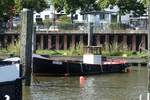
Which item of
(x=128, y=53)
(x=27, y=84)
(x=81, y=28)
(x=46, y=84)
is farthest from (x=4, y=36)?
(x=27, y=84)

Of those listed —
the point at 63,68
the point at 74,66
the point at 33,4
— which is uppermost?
the point at 33,4

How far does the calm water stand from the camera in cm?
3161

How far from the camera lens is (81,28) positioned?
77875 mm

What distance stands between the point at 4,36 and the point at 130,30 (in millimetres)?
16673

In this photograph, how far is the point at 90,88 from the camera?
36312 millimetres

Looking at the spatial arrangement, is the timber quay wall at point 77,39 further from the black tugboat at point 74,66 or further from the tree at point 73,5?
the black tugboat at point 74,66

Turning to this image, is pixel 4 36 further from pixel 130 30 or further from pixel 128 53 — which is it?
pixel 128 53

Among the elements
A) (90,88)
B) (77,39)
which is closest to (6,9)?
(77,39)

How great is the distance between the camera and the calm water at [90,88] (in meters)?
31.6

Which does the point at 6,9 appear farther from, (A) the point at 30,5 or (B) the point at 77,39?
(B) the point at 77,39

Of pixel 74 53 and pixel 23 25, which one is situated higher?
pixel 23 25

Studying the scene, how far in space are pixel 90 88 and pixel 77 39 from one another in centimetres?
3763

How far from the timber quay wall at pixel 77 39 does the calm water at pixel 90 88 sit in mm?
23832

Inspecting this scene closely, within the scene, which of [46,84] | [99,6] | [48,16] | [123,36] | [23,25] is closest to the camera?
[23,25]
